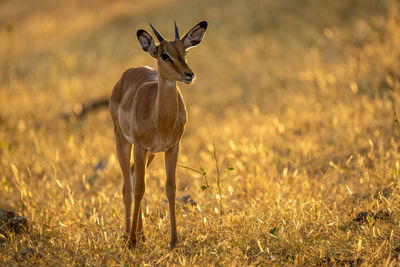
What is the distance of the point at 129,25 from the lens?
59.6 feet

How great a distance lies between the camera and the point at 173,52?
4.38m

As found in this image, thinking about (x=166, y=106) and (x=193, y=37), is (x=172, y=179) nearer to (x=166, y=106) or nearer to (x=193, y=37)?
(x=166, y=106)

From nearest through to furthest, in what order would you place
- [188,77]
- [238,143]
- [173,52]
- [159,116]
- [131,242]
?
[188,77]
[173,52]
[159,116]
[131,242]
[238,143]

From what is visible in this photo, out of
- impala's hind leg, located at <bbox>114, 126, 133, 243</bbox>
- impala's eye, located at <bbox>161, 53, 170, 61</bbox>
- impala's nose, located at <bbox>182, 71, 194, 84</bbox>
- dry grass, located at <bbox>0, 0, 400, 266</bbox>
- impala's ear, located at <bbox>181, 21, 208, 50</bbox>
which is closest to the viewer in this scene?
impala's nose, located at <bbox>182, 71, 194, 84</bbox>

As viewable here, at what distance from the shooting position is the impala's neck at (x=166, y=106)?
4488mm

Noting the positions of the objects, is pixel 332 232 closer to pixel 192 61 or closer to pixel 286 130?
pixel 286 130

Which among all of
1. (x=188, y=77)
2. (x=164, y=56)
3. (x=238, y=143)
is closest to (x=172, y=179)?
(x=188, y=77)

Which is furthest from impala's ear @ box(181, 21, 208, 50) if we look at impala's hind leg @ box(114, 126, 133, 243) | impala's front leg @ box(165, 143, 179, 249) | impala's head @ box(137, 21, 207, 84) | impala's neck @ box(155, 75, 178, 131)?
impala's hind leg @ box(114, 126, 133, 243)

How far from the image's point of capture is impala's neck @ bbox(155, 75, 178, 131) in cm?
449

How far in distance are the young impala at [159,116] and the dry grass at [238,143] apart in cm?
43

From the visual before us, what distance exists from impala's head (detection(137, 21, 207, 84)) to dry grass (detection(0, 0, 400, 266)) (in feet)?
3.96

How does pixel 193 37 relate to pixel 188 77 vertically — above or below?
above

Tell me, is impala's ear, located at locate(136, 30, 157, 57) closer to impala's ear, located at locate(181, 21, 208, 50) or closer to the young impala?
the young impala

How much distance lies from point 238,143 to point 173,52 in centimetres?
352
